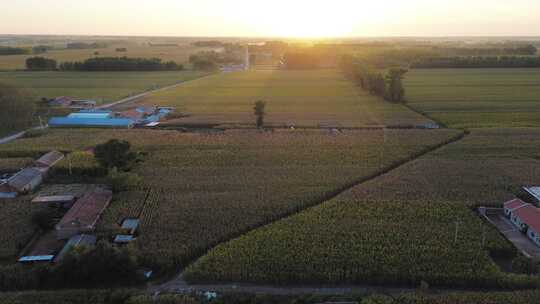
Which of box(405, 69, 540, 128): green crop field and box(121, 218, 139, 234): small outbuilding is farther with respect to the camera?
box(405, 69, 540, 128): green crop field

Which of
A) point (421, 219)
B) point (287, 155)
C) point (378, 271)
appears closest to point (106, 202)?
point (287, 155)

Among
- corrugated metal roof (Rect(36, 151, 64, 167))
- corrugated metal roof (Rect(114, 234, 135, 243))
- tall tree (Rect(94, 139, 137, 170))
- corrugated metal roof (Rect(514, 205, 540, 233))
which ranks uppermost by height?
tall tree (Rect(94, 139, 137, 170))

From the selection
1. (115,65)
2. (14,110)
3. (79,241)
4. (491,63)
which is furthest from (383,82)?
(115,65)

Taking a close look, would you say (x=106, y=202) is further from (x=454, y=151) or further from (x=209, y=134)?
(x=454, y=151)

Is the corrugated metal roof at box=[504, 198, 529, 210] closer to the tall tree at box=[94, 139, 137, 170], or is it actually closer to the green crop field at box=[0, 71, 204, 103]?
the tall tree at box=[94, 139, 137, 170]

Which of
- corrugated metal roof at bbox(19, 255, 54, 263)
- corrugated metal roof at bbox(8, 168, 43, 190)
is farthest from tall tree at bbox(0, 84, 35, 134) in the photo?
corrugated metal roof at bbox(19, 255, 54, 263)
